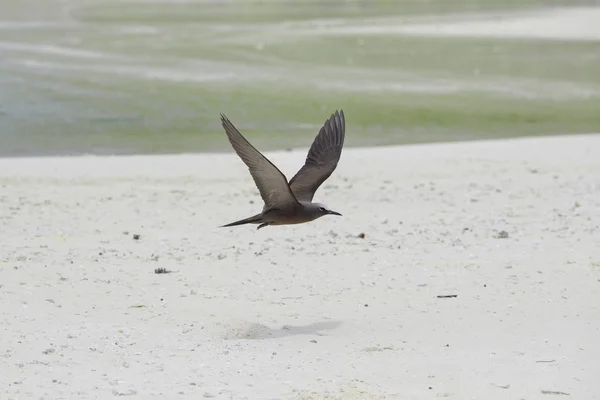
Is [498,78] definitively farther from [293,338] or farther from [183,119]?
[293,338]

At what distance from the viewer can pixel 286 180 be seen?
7391 millimetres

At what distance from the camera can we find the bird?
24.5 feet

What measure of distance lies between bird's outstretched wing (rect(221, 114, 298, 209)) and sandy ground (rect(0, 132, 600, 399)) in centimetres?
87

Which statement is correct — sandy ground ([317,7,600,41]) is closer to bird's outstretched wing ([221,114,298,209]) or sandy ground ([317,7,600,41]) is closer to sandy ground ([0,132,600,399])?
sandy ground ([0,132,600,399])

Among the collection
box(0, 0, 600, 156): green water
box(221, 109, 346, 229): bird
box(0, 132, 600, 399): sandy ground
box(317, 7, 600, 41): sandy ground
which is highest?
box(317, 7, 600, 41): sandy ground

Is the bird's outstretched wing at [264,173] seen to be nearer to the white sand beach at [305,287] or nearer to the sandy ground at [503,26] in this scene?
the white sand beach at [305,287]

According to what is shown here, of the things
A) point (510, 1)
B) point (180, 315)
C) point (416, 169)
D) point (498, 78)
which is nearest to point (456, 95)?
point (498, 78)

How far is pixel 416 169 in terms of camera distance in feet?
45.5

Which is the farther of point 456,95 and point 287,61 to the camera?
point 287,61

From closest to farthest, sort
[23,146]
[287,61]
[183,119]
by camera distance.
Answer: [23,146] → [183,119] → [287,61]

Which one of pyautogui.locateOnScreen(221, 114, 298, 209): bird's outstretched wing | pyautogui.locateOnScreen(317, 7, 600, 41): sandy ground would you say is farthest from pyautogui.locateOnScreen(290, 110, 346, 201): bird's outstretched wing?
pyautogui.locateOnScreen(317, 7, 600, 41): sandy ground

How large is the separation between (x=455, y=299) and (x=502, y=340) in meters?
0.98

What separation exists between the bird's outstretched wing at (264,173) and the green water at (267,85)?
8.40m

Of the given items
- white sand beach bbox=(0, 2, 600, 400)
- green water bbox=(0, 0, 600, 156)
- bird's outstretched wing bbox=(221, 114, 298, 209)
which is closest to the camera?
white sand beach bbox=(0, 2, 600, 400)
